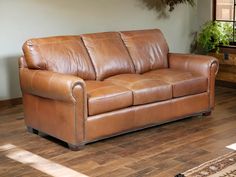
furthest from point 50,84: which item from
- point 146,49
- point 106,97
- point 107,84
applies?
point 146,49

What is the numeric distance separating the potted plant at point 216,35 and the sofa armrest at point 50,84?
3138 millimetres

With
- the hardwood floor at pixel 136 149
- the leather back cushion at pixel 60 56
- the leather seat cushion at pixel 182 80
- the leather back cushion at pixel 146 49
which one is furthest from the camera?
the leather back cushion at pixel 146 49

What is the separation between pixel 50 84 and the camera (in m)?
3.52

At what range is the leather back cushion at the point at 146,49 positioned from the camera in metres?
4.63

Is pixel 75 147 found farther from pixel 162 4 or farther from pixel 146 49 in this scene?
pixel 162 4

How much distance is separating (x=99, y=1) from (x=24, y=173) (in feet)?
9.80

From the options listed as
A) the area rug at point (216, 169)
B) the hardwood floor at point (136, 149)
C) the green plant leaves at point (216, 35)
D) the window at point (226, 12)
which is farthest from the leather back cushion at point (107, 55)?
the window at point (226, 12)

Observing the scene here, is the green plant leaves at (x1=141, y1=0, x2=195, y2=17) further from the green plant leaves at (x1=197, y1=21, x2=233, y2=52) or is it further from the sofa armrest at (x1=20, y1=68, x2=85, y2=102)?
the sofa armrest at (x1=20, y1=68, x2=85, y2=102)

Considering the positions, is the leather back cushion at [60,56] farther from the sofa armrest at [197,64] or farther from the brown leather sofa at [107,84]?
the sofa armrest at [197,64]

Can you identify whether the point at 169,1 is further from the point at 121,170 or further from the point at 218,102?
the point at 121,170

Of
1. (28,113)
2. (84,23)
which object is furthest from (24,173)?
(84,23)

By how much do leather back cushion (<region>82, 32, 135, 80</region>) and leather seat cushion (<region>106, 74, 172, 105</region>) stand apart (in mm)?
146

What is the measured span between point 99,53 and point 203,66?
1.11m

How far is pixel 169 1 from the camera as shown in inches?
239
